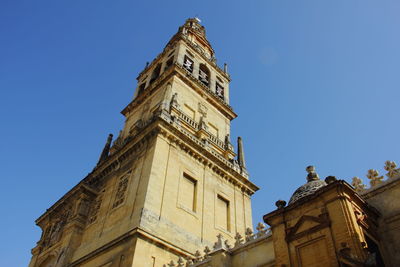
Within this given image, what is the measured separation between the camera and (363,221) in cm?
1158

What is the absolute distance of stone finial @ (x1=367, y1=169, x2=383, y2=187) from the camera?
1343cm

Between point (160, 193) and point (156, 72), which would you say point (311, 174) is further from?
point (156, 72)

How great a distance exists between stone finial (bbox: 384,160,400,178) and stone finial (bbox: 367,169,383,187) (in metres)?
0.33

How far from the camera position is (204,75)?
3588 centimetres

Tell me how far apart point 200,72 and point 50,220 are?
1862 cm

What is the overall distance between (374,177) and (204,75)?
24148 mm

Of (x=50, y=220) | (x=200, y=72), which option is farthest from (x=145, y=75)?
(x=50, y=220)

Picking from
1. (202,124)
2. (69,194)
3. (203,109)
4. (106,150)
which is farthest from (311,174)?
(106,150)

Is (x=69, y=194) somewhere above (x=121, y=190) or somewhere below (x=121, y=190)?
above

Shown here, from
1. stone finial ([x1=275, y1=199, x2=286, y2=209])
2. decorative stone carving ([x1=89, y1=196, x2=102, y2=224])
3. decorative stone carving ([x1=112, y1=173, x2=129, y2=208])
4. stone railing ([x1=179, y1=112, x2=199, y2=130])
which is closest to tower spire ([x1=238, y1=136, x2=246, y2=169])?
stone railing ([x1=179, y1=112, x2=199, y2=130])

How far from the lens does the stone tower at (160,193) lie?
19.5 metres

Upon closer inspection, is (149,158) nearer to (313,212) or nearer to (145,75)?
(313,212)

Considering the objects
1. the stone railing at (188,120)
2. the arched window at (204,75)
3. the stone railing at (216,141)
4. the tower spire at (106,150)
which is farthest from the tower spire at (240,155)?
the tower spire at (106,150)

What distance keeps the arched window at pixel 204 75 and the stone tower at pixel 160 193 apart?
8.87 feet
